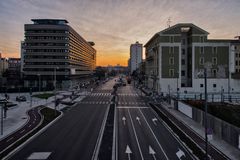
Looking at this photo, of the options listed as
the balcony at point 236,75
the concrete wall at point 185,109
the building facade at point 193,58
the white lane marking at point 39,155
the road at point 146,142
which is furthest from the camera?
the balcony at point 236,75

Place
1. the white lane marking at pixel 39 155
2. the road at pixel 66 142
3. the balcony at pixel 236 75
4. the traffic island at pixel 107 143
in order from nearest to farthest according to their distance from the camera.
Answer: the white lane marking at pixel 39 155, the traffic island at pixel 107 143, the road at pixel 66 142, the balcony at pixel 236 75

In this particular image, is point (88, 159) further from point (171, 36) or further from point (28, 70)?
point (28, 70)

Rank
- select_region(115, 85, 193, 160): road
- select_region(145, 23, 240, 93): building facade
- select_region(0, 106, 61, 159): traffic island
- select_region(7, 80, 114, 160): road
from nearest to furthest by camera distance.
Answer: select_region(7, 80, 114, 160): road → select_region(115, 85, 193, 160): road → select_region(0, 106, 61, 159): traffic island → select_region(145, 23, 240, 93): building facade

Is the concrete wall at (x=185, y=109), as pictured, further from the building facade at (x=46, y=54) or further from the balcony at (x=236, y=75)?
the building facade at (x=46, y=54)

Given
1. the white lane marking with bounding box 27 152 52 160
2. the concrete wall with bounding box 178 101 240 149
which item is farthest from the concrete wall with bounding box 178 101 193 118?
the white lane marking with bounding box 27 152 52 160

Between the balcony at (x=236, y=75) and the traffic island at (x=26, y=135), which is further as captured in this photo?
the balcony at (x=236, y=75)

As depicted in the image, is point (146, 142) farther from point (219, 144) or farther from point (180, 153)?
point (219, 144)

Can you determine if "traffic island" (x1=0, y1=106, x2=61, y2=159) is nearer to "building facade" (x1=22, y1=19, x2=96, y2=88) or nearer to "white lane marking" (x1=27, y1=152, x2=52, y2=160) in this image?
"white lane marking" (x1=27, y1=152, x2=52, y2=160)

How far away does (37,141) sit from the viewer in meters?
26.6

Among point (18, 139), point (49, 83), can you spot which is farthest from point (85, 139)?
point (49, 83)

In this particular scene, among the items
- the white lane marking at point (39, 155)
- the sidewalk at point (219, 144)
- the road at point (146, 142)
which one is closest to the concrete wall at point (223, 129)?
the sidewalk at point (219, 144)

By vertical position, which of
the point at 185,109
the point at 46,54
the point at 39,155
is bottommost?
the point at 39,155

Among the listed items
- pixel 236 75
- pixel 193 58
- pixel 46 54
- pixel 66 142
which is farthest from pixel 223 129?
pixel 46 54

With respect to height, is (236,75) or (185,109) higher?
(236,75)
